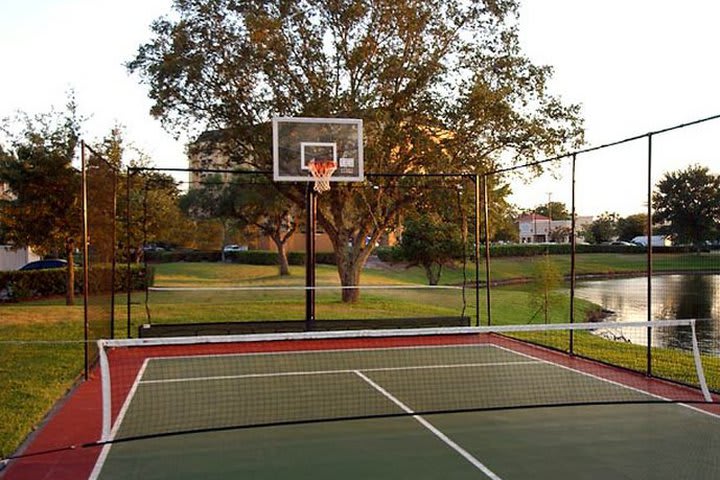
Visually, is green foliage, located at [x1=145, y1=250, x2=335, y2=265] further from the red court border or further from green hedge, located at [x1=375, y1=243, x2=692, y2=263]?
the red court border

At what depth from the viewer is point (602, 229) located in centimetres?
5991

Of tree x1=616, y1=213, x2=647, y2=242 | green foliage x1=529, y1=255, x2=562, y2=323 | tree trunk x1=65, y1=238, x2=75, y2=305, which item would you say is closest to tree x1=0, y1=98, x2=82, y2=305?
tree trunk x1=65, y1=238, x2=75, y2=305

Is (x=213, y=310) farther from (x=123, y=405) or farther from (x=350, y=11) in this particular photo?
(x=123, y=405)

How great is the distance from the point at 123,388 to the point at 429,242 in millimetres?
24761

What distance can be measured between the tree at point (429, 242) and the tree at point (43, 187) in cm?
1585

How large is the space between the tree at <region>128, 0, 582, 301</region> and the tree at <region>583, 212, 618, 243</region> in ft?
125

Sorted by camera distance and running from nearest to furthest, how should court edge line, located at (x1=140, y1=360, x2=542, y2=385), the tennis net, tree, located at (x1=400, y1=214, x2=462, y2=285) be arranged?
the tennis net, court edge line, located at (x1=140, y1=360, x2=542, y2=385), tree, located at (x1=400, y1=214, x2=462, y2=285)

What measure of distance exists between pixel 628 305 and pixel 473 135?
12538 mm

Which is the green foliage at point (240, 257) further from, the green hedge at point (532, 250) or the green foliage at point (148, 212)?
the green foliage at point (148, 212)

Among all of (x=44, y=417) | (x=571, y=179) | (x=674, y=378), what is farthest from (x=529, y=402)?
(x=44, y=417)

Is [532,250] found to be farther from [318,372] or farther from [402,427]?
[402,427]

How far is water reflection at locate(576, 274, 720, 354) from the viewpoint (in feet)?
62.8

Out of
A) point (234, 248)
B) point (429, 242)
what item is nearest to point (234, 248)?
point (234, 248)

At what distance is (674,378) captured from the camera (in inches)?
408
